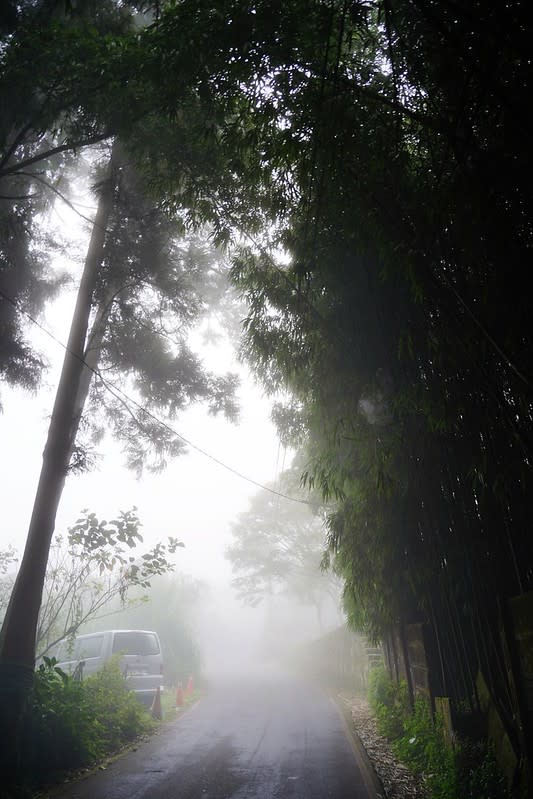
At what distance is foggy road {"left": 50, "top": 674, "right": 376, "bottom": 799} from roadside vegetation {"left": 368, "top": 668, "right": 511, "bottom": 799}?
0.61 meters

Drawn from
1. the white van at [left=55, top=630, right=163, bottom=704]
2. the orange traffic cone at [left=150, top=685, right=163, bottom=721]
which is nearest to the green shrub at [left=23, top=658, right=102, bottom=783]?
the white van at [left=55, top=630, right=163, bottom=704]

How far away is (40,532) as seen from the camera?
18.7 ft

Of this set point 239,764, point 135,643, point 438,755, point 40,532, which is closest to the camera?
point 438,755

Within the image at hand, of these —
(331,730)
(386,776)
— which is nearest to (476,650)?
(386,776)

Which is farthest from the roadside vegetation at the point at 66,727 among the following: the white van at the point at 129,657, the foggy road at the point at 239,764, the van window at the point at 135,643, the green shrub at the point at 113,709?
the van window at the point at 135,643

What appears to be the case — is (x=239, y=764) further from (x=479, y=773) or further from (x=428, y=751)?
(x=479, y=773)

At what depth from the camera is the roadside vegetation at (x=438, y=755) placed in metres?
3.65

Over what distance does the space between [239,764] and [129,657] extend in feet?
13.7

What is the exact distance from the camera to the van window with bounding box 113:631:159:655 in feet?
30.0

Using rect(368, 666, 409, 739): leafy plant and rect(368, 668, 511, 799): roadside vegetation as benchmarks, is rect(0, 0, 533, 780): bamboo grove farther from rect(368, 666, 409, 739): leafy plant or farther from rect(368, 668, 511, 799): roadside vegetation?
rect(368, 666, 409, 739): leafy plant

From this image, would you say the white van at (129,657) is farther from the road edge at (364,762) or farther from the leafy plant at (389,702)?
the leafy plant at (389,702)

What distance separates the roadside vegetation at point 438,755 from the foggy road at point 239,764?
61 centimetres

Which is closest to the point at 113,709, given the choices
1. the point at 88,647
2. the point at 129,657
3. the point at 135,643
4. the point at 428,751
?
the point at 129,657

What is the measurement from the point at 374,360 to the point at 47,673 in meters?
5.39
